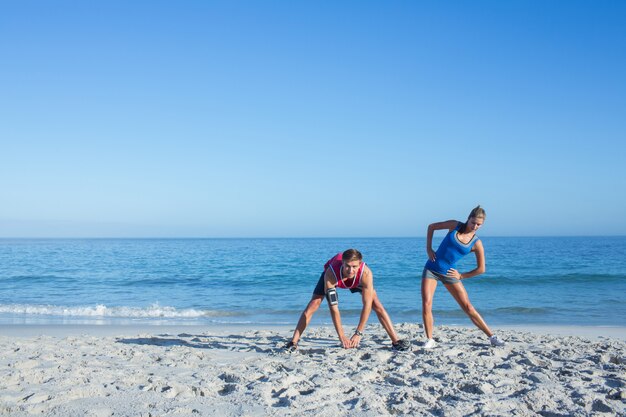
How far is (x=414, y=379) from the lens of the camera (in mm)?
4578

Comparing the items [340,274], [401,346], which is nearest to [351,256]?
[340,274]

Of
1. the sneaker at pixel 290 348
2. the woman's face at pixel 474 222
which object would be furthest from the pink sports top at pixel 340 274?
the woman's face at pixel 474 222

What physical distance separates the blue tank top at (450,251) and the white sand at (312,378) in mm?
929

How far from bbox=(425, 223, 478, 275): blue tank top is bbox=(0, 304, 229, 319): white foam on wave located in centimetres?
672

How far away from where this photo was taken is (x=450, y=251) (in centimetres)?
581

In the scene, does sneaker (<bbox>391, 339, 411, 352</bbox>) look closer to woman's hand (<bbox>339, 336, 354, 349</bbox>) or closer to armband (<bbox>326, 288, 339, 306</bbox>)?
woman's hand (<bbox>339, 336, 354, 349</bbox>)

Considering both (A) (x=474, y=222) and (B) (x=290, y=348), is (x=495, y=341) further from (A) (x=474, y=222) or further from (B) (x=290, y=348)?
(B) (x=290, y=348)

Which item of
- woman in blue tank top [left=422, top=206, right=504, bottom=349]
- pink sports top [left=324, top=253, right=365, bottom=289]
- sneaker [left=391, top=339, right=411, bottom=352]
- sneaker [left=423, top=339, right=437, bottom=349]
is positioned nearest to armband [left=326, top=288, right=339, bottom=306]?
pink sports top [left=324, top=253, right=365, bottom=289]

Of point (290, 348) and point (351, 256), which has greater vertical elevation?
point (351, 256)

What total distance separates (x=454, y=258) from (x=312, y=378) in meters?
2.20

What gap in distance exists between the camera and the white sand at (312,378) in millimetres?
3850

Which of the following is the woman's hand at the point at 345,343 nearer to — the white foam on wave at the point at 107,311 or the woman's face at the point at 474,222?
the woman's face at the point at 474,222

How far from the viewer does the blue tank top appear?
5750 millimetres

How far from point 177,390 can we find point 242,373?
2.36 feet
